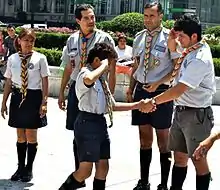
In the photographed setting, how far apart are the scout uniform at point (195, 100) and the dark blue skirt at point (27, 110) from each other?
157cm

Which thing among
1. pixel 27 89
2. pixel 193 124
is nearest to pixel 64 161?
pixel 27 89

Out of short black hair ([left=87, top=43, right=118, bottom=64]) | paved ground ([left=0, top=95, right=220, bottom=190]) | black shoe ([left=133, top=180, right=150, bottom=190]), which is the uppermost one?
short black hair ([left=87, top=43, right=118, bottom=64])

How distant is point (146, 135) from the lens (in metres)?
5.56

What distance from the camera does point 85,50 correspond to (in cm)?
533

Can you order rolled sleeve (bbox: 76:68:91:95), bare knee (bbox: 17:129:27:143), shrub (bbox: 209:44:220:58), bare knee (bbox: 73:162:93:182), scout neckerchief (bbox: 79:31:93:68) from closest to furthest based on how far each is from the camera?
1. rolled sleeve (bbox: 76:68:91:95)
2. bare knee (bbox: 73:162:93:182)
3. scout neckerchief (bbox: 79:31:93:68)
4. bare knee (bbox: 17:129:27:143)
5. shrub (bbox: 209:44:220:58)

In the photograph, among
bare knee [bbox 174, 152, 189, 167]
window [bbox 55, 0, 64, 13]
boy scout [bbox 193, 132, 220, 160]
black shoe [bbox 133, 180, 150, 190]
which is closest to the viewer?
boy scout [bbox 193, 132, 220, 160]

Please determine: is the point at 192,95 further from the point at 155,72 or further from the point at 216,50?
the point at 216,50

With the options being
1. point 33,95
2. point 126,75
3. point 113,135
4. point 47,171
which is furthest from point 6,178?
point 126,75

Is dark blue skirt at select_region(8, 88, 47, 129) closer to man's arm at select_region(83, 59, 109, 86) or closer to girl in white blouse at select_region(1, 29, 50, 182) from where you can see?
girl in white blouse at select_region(1, 29, 50, 182)

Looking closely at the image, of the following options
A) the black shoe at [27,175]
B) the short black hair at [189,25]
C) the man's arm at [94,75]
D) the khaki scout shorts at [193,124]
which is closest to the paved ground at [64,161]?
the black shoe at [27,175]

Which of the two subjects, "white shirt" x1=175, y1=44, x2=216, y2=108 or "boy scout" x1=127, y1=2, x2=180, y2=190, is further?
"boy scout" x1=127, y1=2, x2=180, y2=190

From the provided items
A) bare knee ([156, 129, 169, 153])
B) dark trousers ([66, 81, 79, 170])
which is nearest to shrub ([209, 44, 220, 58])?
bare knee ([156, 129, 169, 153])

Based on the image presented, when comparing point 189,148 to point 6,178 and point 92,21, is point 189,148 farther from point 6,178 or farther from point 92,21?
point 6,178

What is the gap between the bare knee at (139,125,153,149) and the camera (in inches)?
217
